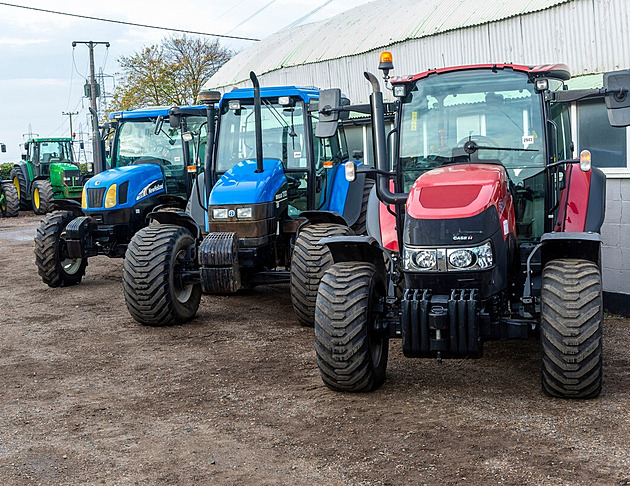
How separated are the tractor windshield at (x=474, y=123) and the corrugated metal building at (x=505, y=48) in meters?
2.74

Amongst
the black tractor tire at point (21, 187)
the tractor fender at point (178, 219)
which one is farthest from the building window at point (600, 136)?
the black tractor tire at point (21, 187)

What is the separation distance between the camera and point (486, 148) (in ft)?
21.8

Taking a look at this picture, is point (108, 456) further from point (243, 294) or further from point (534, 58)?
point (534, 58)

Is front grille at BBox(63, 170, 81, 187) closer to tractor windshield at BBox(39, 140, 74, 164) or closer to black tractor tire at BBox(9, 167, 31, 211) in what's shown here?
tractor windshield at BBox(39, 140, 74, 164)

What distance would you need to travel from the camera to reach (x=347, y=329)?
5855mm

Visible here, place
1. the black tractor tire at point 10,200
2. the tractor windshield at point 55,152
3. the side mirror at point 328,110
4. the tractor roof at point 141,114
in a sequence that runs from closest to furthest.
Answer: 1. the side mirror at point 328,110
2. the tractor roof at point 141,114
3. the black tractor tire at point 10,200
4. the tractor windshield at point 55,152

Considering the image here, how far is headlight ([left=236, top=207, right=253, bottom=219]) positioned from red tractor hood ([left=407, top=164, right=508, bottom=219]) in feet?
9.73

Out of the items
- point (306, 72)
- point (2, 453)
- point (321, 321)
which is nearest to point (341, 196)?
point (321, 321)

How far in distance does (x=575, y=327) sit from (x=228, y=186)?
4.53 meters

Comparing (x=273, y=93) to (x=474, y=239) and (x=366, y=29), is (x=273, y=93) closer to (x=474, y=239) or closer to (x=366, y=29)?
(x=474, y=239)

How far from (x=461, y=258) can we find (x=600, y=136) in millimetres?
4392

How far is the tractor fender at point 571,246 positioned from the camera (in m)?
5.80

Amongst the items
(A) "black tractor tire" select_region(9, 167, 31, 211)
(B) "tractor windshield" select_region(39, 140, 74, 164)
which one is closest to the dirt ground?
(B) "tractor windshield" select_region(39, 140, 74, 164)

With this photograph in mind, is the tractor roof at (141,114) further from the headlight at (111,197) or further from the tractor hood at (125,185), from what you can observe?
the headlight at (111,197)
